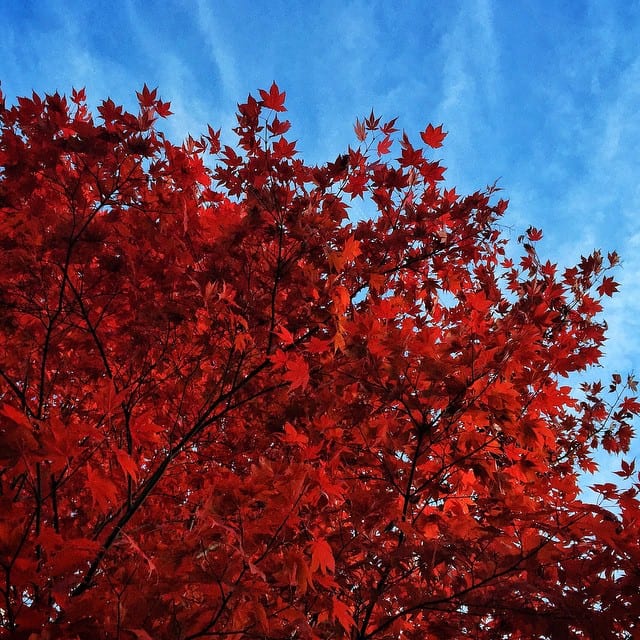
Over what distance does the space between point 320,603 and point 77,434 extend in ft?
7.20

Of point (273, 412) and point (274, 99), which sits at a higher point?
point (274, 99)

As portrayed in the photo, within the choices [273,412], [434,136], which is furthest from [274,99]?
[273,412]

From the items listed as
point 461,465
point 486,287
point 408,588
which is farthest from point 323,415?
point 486,287

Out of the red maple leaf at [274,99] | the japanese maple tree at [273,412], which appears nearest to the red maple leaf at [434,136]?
the japanese maple tree at [273,412]

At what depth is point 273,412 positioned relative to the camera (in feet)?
12.4

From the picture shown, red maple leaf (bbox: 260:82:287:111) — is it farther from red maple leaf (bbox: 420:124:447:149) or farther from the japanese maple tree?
red maple leaf (bbox: 420:124:447:149)

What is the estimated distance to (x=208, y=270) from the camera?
3.51 meters

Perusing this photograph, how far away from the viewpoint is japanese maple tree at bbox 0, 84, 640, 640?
7.44 feet

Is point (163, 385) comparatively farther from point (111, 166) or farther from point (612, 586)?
point (612, 586)

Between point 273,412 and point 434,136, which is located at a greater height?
point 434,136

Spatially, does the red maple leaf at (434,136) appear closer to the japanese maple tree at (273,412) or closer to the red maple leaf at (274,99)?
the japanese maple tree at (273,412)

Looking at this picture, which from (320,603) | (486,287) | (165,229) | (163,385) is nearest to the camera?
(320,603)

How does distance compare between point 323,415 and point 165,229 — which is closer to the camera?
point 323,415

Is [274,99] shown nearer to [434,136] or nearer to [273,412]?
[434,136]
